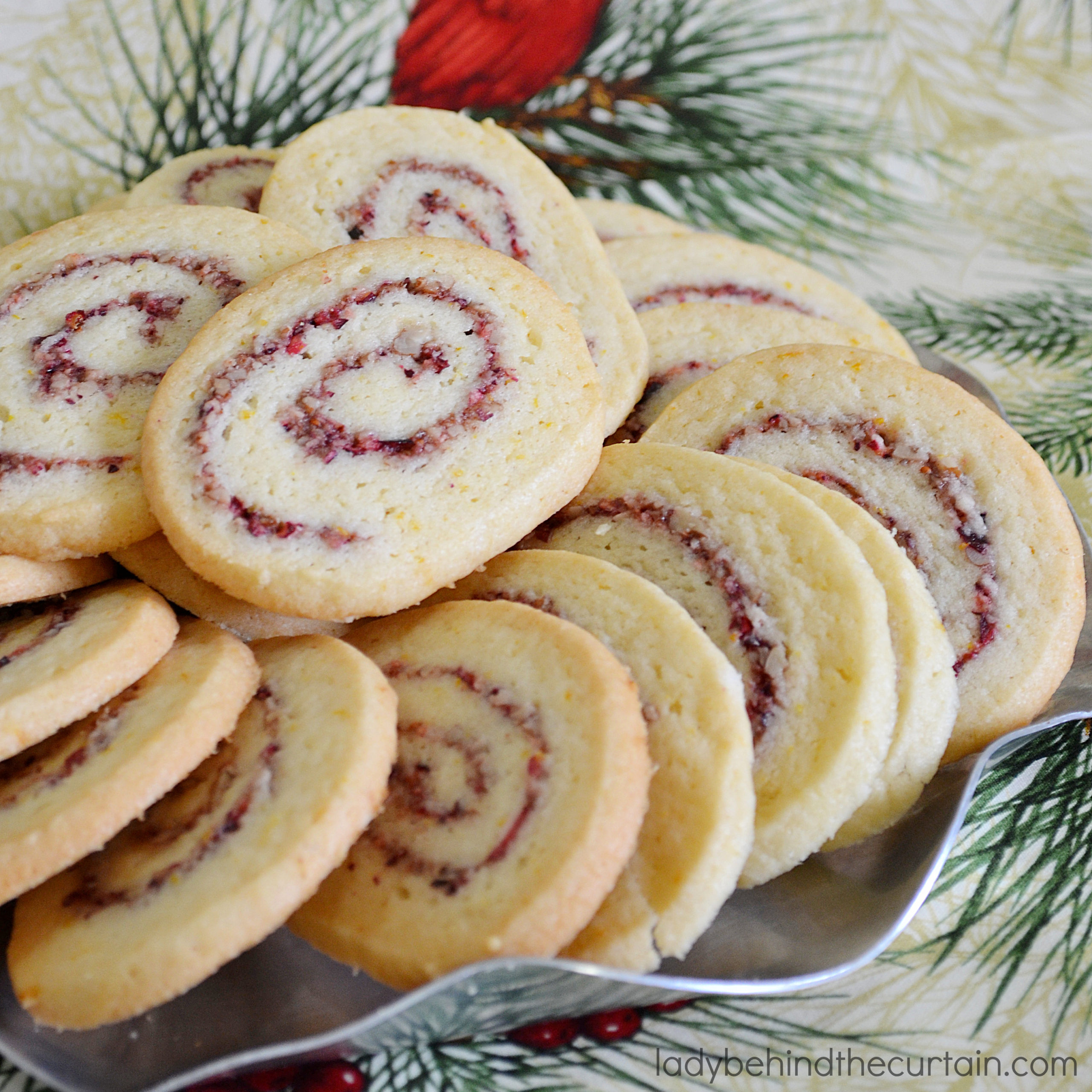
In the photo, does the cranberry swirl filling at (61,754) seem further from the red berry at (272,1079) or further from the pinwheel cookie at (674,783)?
the pinwheel cookie at (674,783)

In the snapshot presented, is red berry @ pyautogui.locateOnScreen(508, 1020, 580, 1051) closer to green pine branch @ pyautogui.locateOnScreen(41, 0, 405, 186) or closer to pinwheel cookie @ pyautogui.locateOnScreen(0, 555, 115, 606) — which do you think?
pinwheel cookie @ pyautogui.locateOnScreen(0, 555, 115, 606)

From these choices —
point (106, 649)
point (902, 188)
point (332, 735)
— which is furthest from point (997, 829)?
point (902, 188)

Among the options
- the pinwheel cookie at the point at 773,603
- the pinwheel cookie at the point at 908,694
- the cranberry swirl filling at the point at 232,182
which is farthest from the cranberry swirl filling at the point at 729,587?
the cranberry swirl filling at the point at 232,182

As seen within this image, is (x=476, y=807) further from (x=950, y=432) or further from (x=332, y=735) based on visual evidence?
(x=950, y=432)

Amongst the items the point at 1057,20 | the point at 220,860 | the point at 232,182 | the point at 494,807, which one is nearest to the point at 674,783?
the point at 494,807

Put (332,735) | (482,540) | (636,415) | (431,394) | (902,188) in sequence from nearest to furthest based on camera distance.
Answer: (332,735), (482,540), (431,394), (636,415), (902,188)

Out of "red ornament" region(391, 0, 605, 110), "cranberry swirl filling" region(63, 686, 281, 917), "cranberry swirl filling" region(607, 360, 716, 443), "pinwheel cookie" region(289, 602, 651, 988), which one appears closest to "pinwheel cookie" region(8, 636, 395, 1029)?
"cranberry swirl filling" region(63, 686, 281, 917)
